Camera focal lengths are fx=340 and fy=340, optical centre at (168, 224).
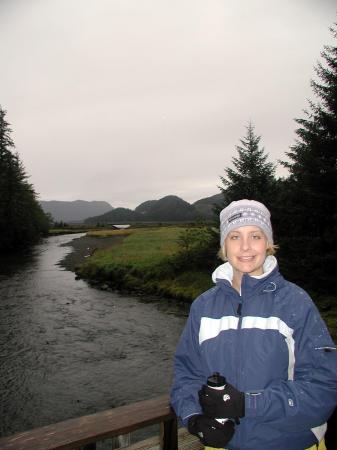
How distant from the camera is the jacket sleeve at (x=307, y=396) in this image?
2229 mm

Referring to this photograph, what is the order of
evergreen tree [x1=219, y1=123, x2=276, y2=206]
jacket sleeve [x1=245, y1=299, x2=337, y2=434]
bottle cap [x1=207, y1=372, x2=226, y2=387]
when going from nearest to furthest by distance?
1. bottle cap [x1=207, y1=372, x2=226, y2=387]
2. jacket sleeve [x1=245, y1=299, x2=337, y2=434]
3. evergreen tree [x1=219, y1=123, x2=276, y2=206]

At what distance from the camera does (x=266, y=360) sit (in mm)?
2443

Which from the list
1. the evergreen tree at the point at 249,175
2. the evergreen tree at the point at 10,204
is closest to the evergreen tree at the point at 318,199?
the evergreen tree at the point at 249,175

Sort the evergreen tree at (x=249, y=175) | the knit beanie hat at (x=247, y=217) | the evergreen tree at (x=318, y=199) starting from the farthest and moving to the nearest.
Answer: the evergreen tree at (x=249, y=175) → the evergreen tree at (x=318, y=199) → the knit beanie hat at (x=247, y=217)

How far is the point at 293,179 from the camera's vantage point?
18625 mm

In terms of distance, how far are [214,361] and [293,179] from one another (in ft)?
57.8

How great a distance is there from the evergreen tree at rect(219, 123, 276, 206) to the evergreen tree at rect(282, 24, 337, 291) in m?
4.42

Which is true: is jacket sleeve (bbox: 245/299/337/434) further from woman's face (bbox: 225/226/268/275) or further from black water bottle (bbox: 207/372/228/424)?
woman's face (bbox: 225/226/268/275)

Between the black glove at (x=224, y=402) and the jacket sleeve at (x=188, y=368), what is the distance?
0.47 m

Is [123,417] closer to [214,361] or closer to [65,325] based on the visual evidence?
[214,361]

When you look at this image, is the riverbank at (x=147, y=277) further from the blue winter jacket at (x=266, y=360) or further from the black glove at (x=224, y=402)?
the black glove at (x=224, y=402)

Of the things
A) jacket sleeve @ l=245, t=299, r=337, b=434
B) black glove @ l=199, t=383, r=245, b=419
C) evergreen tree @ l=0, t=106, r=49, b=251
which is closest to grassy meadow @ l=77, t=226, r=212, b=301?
jacket sleeve @ l=245, t=299, r=337, b=434

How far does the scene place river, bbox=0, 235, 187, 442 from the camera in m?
9.91

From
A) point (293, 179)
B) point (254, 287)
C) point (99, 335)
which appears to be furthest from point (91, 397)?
point (293, 179)
